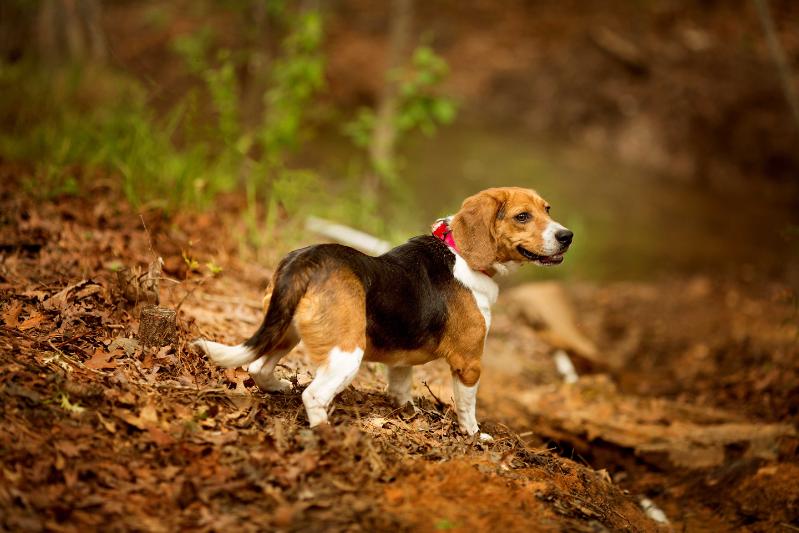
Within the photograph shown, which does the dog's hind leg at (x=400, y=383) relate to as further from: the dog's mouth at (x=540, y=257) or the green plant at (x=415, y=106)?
the green plant at (x=415, y=106)

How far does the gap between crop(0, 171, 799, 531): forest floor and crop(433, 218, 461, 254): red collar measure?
106 cm

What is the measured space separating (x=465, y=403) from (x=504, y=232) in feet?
3.79

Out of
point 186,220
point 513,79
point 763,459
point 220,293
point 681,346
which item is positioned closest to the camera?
point 763,459

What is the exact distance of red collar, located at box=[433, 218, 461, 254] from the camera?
4957 millimetres

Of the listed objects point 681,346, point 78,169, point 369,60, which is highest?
point 369,60

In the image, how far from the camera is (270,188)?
8.75 meters

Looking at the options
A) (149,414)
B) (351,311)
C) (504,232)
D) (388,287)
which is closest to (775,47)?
(504,232)

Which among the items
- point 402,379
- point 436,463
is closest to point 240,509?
point 436,463

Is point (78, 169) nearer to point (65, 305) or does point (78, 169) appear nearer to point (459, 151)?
point (65, 305)

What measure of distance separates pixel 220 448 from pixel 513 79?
2077 centimetres

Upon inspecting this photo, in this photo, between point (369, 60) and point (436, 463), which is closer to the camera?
point (436, 463)

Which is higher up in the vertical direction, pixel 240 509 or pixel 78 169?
pixel 78 169

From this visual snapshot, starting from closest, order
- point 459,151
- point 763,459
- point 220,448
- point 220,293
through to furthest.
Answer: point 220,448 → point 763,459 → point 220,293 → point 459,151

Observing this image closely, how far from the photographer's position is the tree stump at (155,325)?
4.62 m
